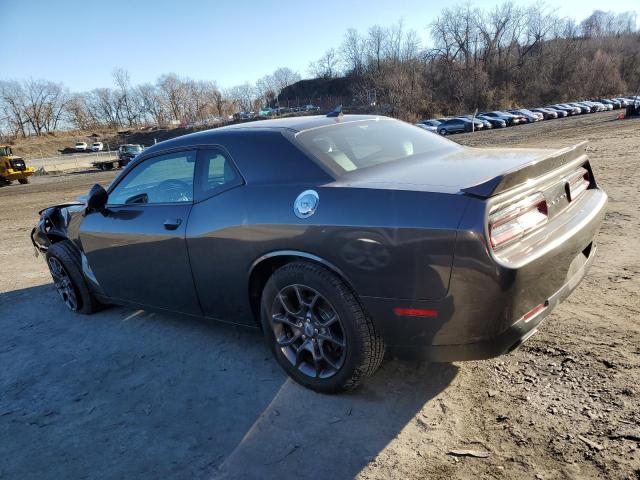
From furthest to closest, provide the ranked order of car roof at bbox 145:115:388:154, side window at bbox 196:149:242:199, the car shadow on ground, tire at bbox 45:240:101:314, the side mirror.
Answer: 1. tire at bbox 45:240:101:314
2. the side mirror
3. car roof at bbox 145:115:388:154
4. side window at bbox 196:149:242:199
5. the car shadow on ground

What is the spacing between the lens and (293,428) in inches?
100

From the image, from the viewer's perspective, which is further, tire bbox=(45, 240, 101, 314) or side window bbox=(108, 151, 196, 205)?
tire bbox=(45, 240, 101, 314)

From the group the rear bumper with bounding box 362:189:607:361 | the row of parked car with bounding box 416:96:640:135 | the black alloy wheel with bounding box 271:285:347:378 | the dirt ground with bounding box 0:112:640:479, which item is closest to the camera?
the rear bumper with bounding box 362:189:607:361

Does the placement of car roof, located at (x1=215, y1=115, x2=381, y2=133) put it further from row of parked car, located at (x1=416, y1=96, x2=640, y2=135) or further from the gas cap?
row of parked car, located at (x1=416, y1=96, x2=640, y2=135)

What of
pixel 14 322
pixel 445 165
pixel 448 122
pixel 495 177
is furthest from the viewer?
pixel 448 122

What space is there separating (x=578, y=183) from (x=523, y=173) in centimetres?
99

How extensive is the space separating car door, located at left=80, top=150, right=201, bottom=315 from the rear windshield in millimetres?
973

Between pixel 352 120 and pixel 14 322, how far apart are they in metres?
3.94

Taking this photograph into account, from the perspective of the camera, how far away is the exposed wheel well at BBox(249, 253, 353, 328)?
2666mm

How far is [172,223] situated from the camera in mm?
3273

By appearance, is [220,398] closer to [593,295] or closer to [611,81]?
[593,295]

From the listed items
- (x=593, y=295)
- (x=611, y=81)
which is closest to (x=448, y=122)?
(x=593, y=295)

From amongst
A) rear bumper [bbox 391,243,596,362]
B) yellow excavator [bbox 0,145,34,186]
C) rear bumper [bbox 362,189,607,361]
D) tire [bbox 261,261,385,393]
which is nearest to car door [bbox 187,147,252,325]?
tire [bbox 261,261,385,393]

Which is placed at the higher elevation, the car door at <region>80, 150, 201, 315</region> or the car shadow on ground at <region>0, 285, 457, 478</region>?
the car door at <region>80, 150, 201, 315</region>
